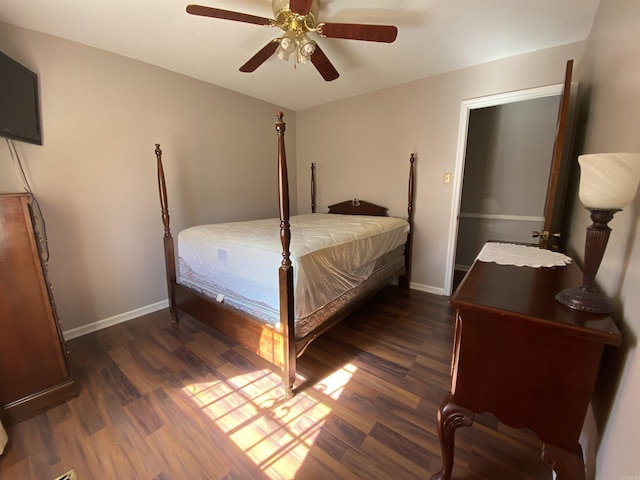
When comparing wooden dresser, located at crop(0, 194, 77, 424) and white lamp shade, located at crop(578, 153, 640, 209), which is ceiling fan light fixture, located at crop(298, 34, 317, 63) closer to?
white lamp shade, located at crop(578, 153, 640, 209)

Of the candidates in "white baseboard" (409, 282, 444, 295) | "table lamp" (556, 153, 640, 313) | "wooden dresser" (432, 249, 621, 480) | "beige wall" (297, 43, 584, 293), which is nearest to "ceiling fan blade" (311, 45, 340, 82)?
"beige wall" (297, 43, 584, 293)

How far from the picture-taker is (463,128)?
2.70 metres

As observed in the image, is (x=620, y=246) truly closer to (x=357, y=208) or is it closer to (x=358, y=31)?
(x=358, y=31)

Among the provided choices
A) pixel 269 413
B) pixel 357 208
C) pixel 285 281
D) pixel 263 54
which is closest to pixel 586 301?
pixel 285 281

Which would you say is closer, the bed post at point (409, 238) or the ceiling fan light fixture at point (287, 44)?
the ceiling fan light fixture at point (287, 44)

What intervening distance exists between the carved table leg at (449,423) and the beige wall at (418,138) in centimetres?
226

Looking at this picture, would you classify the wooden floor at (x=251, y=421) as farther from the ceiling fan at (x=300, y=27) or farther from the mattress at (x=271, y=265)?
the ceiling fan at (x=300, y=27)

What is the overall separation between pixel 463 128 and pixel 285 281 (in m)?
2.53

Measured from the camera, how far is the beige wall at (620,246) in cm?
65

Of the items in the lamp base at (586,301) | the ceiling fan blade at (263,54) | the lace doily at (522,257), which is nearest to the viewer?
the lamp base at (586,301)

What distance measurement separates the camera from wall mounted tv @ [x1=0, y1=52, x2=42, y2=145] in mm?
1581

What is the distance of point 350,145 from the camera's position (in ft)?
11.5

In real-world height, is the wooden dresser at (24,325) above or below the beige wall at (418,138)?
below

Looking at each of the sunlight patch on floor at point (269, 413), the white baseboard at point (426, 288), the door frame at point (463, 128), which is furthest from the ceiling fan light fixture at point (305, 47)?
the white baseboard at point (426, 288)
